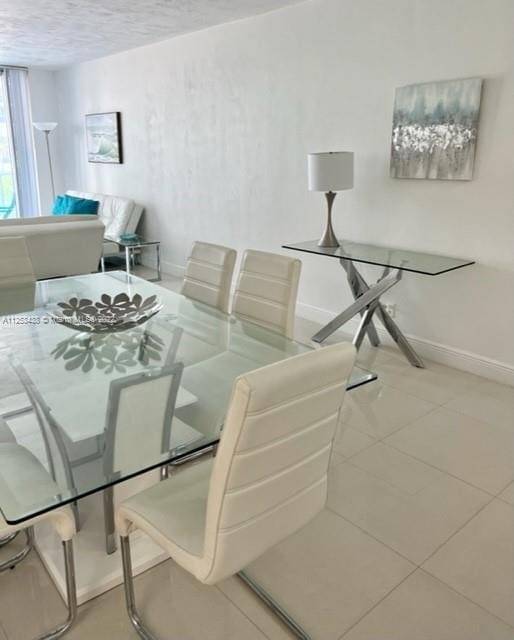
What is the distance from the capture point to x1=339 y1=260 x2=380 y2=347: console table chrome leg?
12.0 feet

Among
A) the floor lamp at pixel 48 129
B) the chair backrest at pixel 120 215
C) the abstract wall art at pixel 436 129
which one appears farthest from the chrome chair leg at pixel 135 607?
the floor lamp at pixel 48 129

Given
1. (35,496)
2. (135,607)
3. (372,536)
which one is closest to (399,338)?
(372,536)

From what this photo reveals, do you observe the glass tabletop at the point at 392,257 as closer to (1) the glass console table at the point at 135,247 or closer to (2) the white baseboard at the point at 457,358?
(2) the white baseboard at the point at 457,358

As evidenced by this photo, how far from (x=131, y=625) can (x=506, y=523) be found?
1427 mm

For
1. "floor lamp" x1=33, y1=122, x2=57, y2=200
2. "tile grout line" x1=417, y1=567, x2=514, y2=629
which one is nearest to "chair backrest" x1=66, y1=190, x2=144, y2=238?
"floor lamp" x1=33, y1=122, x2=57, y2=200

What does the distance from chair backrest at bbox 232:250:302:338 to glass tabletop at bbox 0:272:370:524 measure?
9 cm

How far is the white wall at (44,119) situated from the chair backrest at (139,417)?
669cm

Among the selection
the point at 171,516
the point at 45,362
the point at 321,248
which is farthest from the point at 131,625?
the point at 321,248

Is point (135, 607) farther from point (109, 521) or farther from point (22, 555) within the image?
point (22, 555)

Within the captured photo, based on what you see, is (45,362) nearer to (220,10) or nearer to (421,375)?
(421,375)

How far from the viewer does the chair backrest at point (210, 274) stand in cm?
274

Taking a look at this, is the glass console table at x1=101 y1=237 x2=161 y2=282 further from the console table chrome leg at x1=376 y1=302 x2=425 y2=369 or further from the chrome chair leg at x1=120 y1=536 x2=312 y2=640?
the chrome chair leg at x1=120 y1=536 x2=312 y2=640

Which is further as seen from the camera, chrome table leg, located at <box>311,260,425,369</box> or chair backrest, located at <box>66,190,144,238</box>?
chair backrest, located at <box>66,190,144,238</box>

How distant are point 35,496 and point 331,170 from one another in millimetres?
2772
